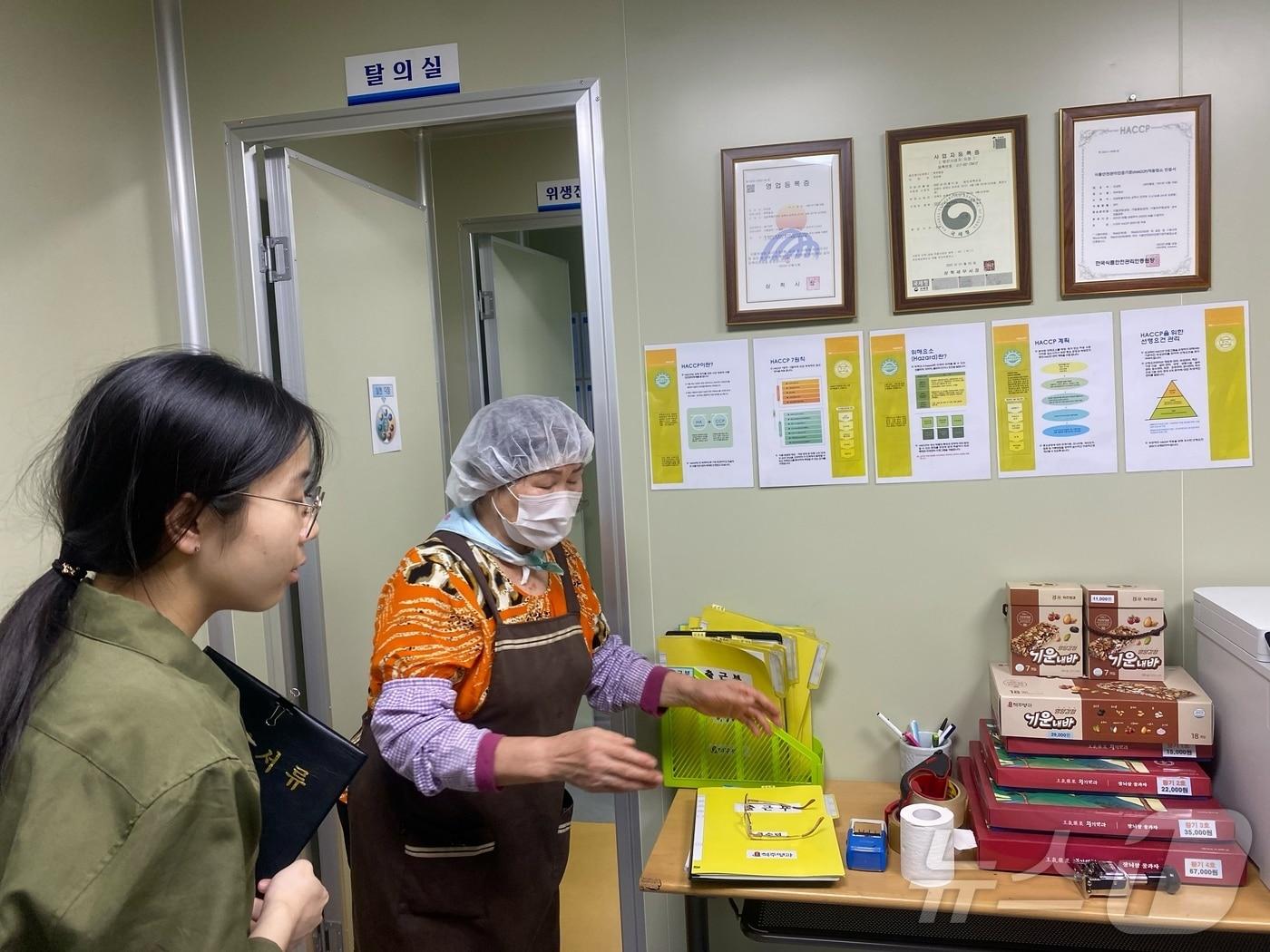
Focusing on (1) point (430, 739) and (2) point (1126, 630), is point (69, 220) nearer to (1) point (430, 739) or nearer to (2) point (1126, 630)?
(1) point (430, 739)

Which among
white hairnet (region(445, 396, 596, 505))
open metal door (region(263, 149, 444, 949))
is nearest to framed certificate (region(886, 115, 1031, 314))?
white hairnet (region(445, 396, 596, 505))

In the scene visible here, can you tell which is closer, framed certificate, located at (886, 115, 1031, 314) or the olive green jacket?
the olive green jacket

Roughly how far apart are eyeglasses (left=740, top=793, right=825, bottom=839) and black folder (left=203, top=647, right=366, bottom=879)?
86 centimetres

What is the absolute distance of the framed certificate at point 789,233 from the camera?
1879 millimetres

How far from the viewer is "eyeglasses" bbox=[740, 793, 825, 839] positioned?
1663mm

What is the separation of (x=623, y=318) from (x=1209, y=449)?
1.24 metres

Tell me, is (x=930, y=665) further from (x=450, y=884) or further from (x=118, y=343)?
(x=118, y=343)

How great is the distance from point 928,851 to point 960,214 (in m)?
1.23

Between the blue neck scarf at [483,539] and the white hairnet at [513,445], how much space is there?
0.10 ft

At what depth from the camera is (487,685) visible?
1571 millimetres

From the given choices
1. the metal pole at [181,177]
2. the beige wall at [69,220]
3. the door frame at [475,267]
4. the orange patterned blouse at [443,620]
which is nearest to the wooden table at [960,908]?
the orange patterned blouse at [443,620]

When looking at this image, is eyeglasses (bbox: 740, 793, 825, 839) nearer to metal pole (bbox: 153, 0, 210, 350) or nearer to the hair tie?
the hair tie

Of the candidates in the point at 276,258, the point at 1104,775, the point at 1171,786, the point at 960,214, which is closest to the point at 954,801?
the point at 1104,775

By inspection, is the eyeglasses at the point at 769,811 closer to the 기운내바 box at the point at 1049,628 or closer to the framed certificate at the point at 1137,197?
the 기운내바 box at the point at 1049,628
